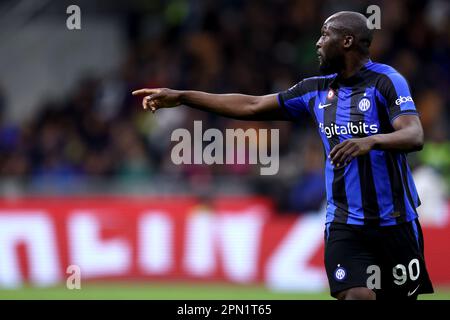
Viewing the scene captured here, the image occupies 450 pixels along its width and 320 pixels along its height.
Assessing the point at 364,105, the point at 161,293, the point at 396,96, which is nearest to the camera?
the point at 396,96

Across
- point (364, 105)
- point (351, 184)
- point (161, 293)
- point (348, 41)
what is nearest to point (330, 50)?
point (348, 41)

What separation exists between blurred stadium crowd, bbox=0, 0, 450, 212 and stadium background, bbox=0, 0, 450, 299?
0.07 feet

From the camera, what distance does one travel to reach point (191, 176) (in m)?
13.5

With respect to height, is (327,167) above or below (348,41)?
below

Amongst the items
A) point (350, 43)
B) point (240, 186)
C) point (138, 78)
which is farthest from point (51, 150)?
point (350, 43)

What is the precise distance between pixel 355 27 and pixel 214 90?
28.7 ft

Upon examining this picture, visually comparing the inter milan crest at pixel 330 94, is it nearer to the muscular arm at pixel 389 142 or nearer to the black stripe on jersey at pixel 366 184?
the black stripe on jersey at pixel 366 184

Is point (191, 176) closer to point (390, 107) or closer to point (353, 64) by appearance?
point (353, 64)

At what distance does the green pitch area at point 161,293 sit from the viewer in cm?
1169

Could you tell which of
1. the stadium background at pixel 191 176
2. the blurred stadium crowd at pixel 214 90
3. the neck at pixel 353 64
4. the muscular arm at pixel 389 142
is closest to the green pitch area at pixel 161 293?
the stadium background at pixel 191 176

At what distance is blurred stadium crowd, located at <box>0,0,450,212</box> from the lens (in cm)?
1347

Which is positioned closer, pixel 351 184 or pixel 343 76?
pixel 351 184

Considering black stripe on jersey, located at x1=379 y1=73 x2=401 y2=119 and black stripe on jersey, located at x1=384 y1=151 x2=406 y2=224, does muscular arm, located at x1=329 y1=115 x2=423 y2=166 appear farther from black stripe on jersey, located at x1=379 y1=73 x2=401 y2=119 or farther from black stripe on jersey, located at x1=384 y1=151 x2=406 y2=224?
black stripe on jersey, located at x1=384 y1=151 x2=406 y2=224

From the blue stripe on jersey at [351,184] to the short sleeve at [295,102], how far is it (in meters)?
0.39
